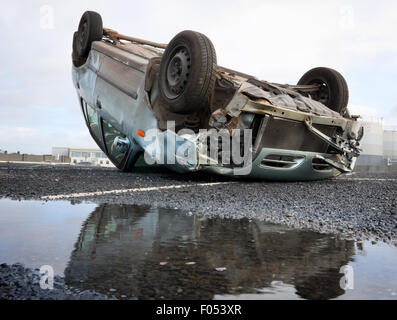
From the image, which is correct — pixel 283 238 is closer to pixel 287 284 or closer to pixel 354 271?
pixel 354 271

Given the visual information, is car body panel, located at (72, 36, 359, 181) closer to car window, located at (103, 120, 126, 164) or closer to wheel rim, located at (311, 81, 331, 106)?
car window, located at (103, 120, 126, 164)

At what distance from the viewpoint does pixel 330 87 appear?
8.12 meters

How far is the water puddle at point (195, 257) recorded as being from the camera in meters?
1.52

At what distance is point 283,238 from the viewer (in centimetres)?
255

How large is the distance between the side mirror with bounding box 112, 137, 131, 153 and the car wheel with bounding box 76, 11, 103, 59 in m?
2.22

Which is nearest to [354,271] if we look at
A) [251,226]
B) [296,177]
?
[251,226]

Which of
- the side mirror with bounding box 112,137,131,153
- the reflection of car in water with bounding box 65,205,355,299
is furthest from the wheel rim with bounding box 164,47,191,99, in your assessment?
the reflection of car in water with bounding box 65,205,355,299

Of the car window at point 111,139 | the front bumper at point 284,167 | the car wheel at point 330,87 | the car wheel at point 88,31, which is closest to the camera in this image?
the front bumper at point 284,167

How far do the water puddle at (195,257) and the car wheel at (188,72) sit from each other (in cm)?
308

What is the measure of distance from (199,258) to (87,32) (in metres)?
7.73

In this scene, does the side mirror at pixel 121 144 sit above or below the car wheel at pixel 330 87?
below

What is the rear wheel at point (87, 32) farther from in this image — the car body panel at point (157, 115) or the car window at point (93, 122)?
the car window at point (93, 122)

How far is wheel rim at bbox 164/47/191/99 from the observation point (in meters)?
6.00

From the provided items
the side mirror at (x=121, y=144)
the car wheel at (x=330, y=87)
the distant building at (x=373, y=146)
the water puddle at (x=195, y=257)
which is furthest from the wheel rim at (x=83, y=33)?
the distant building at (x=373, y=146)
